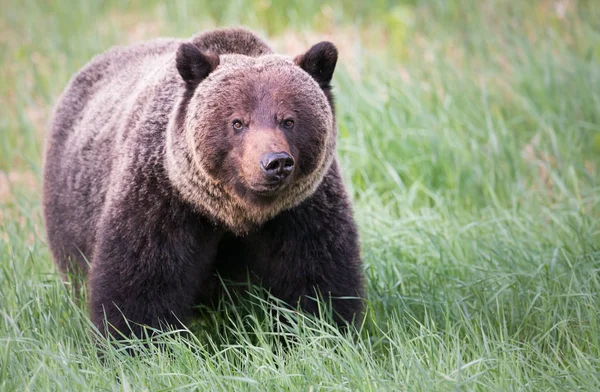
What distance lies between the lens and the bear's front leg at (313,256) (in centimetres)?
477

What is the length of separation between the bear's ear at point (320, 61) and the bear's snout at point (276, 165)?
2.57 feet

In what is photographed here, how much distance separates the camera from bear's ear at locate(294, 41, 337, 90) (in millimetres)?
4648

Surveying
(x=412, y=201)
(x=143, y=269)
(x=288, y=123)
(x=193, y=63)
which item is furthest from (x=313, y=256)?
(x=412, y=201)

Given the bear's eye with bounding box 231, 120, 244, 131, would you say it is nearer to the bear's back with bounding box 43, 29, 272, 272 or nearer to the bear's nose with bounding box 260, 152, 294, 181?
the bear's nose with bounding box 260, 152, 294, 181

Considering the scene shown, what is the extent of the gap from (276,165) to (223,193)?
1.78 ft

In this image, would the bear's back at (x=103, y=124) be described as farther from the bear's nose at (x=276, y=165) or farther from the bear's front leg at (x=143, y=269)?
the bear's nose at (x=276, y=165)

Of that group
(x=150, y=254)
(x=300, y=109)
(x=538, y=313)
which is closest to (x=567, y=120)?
(x=538, y=313)

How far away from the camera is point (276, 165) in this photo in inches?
162

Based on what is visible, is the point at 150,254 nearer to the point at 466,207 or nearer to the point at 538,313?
the point at 538,313

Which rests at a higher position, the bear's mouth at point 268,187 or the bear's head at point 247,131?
the bear's head at point 247,131

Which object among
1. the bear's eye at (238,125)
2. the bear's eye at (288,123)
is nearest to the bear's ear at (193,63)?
the bear's eye at (238,125)

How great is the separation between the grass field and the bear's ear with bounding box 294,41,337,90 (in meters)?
1.40

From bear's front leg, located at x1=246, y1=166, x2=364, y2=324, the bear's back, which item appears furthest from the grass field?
the bear's back

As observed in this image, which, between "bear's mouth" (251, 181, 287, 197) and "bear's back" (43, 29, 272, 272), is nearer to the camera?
"bear's mouth" (251, 181, 287, 197)
